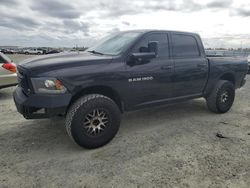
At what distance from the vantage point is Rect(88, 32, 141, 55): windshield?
4521mm

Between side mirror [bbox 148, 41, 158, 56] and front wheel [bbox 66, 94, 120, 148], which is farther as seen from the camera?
side mirror [bbox 148, 41, 158, 56]

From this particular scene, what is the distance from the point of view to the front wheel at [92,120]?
376cm

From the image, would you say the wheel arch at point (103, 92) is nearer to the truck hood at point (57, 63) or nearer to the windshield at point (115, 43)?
the truck hood at point (57, 63)

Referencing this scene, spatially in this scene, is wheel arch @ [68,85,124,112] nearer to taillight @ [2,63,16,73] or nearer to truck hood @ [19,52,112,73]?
truck hood @ [19,52,112,73]

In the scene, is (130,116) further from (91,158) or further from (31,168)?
(31,168)

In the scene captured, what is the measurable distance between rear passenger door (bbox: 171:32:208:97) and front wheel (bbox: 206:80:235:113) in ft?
1.43

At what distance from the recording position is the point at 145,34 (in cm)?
471

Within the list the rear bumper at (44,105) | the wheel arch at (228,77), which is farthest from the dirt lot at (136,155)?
the wheel arch at (228,77)

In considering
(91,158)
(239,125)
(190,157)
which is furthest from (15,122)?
(239,125)

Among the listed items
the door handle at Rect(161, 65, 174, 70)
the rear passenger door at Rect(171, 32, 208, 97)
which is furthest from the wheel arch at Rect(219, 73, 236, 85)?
the door handle at Rect(161, 65, 174, 70)

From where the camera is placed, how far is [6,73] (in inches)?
291

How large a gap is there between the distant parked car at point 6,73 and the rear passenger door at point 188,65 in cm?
480

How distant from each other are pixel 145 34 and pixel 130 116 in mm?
1944

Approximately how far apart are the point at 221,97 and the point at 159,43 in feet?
7.19
